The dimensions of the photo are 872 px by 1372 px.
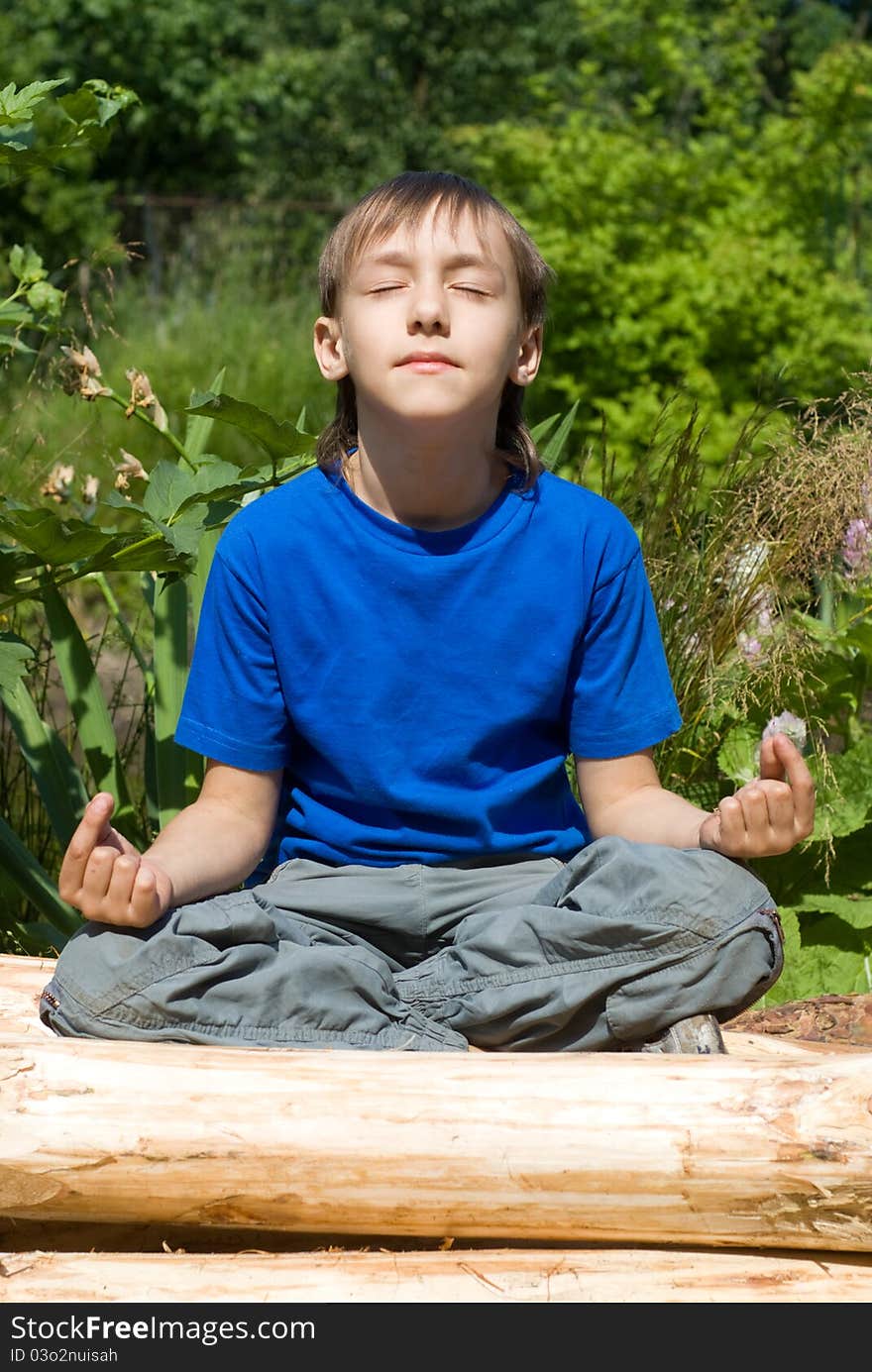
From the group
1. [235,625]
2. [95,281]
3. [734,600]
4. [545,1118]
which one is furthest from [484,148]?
[545,1118]

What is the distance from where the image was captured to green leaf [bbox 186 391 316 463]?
1.98 m

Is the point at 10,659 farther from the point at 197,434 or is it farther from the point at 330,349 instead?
the point at 197,434

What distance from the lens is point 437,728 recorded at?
208 centimetres

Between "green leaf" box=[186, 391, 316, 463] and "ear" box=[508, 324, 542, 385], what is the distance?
1.02ft

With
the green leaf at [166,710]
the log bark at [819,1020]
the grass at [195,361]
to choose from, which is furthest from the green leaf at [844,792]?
the grass at [195,361]

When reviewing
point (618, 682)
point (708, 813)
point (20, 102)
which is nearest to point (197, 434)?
point (20, 102)

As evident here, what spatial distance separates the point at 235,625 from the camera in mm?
2125

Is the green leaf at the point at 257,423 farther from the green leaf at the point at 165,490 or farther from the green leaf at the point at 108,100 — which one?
the green leaf at the point at 108,100

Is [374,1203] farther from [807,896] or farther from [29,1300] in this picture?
[807,896]

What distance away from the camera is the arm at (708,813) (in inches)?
69.4

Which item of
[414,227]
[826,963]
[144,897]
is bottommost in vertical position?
[826,963]

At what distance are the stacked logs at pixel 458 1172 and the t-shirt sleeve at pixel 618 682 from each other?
1.81ft

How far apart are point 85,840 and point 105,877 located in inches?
2.4

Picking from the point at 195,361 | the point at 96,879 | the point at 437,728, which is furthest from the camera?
the point at 195,361
